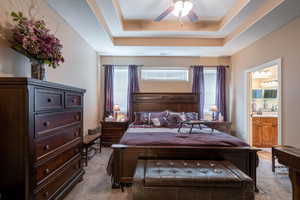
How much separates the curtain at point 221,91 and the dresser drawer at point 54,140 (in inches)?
172

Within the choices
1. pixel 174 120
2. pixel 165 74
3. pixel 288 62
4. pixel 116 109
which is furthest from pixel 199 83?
pixel 116 109

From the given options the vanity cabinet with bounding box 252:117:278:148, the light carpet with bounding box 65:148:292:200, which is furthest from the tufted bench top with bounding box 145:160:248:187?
the vanity cabinet with bounding box 252:117:278:148

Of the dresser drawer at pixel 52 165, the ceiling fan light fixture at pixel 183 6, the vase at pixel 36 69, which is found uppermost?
the ceiling fan light fixture at pixel 183 6

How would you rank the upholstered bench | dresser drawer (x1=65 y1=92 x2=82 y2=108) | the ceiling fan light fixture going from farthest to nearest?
the ceiling fan light fixture
dresser drawer (x1=65 y1=92 x2=82 y2=108)
the upholstered bench

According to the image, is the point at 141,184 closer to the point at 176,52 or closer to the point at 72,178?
the point at 72,178

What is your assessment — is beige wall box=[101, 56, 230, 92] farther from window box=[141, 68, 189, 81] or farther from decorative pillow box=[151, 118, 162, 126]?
decorative pillow box=[151, 118, 162, 126]

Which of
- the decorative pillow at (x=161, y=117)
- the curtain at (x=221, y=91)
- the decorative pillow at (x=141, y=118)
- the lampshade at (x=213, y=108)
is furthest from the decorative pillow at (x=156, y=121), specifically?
the curtain at (x=221, y=91)

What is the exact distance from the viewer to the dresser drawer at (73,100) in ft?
7.07

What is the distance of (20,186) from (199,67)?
16.5 feet

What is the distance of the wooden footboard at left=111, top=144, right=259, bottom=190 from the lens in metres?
2.45

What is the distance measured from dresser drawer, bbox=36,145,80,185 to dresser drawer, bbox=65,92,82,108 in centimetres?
59

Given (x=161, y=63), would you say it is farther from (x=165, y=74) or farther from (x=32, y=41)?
(x=32, y=41)

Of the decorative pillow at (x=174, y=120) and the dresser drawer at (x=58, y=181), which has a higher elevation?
the decorative pillow at (x=174, y=120)

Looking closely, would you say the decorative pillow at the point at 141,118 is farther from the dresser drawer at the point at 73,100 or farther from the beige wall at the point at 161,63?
the dresser drawer at the point at 73,100
